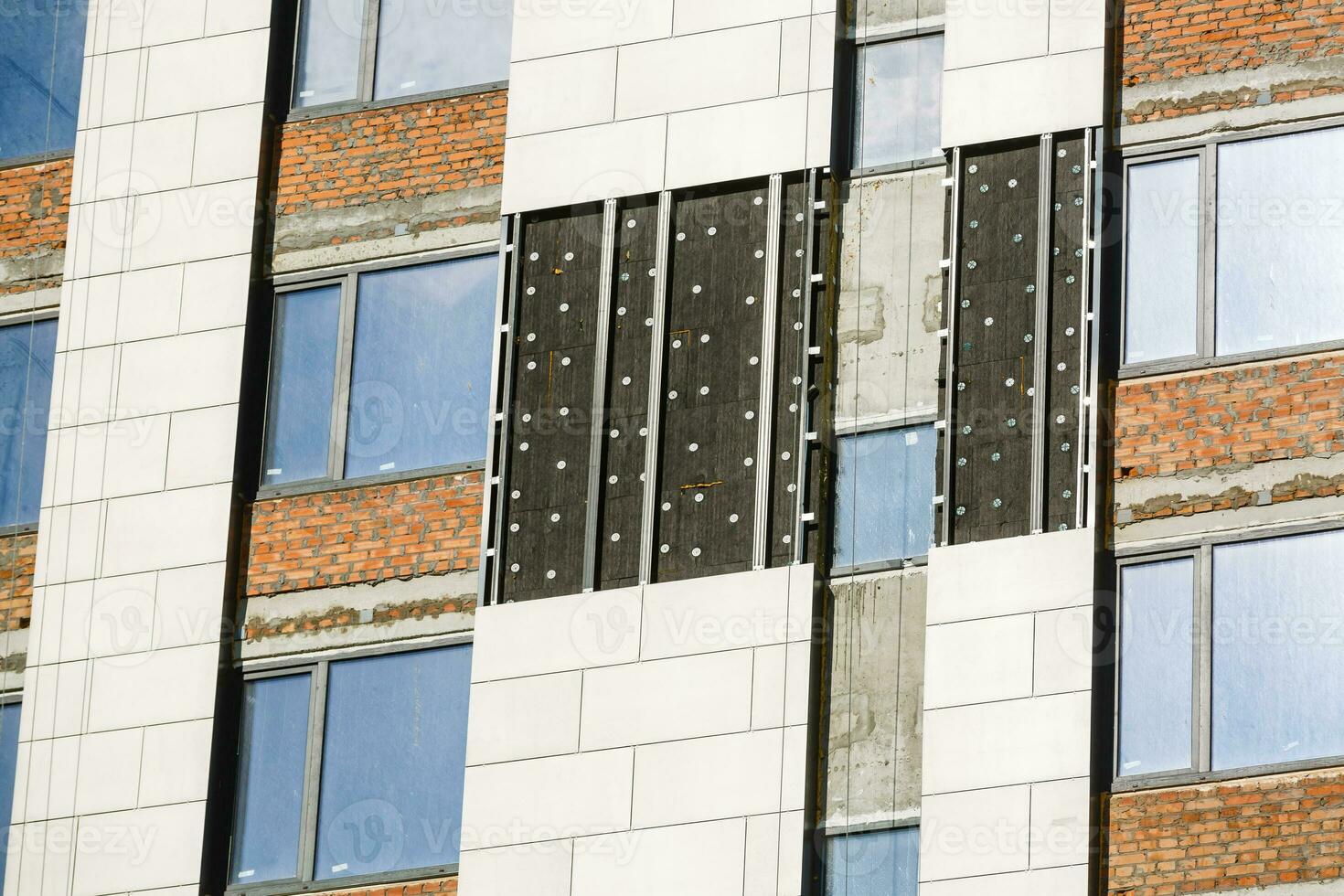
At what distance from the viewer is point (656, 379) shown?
2095 cm

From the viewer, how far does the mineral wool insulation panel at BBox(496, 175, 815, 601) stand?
20.5 metres

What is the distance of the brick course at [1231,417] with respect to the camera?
762 inches

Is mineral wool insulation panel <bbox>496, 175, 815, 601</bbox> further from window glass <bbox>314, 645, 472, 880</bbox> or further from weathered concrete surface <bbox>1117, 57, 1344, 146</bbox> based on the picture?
weathered concrete surface <bbox>1117, 57, 1344, 146</bbox>

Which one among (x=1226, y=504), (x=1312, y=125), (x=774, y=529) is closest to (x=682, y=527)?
(x=774, y=529)

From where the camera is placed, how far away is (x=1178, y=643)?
19.3m

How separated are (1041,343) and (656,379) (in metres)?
3.12

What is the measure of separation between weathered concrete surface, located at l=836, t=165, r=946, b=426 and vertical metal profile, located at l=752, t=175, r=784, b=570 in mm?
554

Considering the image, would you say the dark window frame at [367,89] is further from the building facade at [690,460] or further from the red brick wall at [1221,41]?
the red brick wall at [1221,41]

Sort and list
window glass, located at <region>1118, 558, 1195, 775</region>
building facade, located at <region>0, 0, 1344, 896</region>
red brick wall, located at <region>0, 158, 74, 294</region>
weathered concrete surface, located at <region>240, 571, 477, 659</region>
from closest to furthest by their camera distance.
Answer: window glass, located at <region>1118, 558, 1195, 775</region> < building facade, located at <region>0, 0, 1344, 896</region> < weathered concrete surface, located at <region>240, 571, 477, 659</region> < red brick wall, located at <region>0, 158, 74, 294</region>

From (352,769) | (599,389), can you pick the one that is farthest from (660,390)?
(352,769)

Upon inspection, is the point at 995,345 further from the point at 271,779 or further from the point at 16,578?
the point at 16,578

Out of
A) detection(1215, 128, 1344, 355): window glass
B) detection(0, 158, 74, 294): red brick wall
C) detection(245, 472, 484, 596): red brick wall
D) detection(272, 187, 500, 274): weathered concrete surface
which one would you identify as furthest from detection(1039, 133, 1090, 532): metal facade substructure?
detection(0, 158, 74, 294): red brick wall

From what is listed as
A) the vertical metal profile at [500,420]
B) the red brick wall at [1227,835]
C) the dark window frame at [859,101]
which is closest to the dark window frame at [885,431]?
the dark window frame at [859,101]

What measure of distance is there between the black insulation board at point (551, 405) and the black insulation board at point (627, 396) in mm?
180
